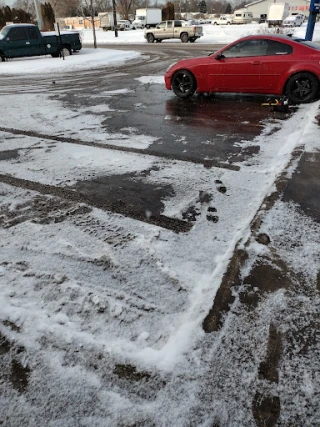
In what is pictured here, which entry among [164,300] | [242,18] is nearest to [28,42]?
[164,300]

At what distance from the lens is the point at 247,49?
24.8 ft

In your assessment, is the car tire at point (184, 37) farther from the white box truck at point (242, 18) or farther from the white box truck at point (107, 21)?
the white box truck at point (242, 18)

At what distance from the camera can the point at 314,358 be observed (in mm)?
1935

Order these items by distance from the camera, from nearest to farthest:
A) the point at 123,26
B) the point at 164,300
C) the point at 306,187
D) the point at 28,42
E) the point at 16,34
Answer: the point at 164,300
the point at 306,187
the point at 16,34
the point at 28,42
the point at 123,26

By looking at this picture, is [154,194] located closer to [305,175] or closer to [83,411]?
[305,175]

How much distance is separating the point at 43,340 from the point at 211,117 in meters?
6.05

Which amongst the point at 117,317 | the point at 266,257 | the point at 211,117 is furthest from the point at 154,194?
the point at 211,117

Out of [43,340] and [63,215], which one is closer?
[43,340]

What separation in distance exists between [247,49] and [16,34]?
14693 mm

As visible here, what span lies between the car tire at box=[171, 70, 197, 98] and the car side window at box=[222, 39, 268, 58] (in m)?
1.02

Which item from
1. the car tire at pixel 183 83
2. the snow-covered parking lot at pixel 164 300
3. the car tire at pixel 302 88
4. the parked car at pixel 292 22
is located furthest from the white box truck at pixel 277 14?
the snow-covered parking lot at pixel 164 300

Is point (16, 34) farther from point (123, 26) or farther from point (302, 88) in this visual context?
point (123, 26)

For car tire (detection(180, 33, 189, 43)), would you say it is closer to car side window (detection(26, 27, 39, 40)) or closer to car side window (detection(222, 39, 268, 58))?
car side window (detection(26, 27, 39, 40))

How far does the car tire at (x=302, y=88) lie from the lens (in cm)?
718
